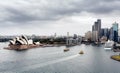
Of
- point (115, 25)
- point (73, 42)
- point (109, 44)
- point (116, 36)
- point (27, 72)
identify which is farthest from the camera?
point (115, 25)

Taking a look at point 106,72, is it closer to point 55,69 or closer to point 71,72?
point 71,72

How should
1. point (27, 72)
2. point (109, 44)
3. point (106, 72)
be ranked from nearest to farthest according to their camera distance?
point (27, 72) → point (106, 72) → point (109, 44)

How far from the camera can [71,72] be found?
17.5 meters

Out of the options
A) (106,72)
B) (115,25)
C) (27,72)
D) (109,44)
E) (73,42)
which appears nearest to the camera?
(27,72)

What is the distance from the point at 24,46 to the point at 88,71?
3178cm

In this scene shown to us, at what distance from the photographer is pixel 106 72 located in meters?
18.0

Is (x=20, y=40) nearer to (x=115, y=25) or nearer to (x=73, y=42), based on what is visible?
(x=73, y=42)

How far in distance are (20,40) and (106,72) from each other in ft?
109

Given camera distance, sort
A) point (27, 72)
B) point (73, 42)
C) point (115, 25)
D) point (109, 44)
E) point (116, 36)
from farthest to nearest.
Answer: point (115, 25) < point (116, 36) < point (73, 42) < point (109, 44) < point (27, 72)

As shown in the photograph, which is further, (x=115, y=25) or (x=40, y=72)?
(x=115, y=25)

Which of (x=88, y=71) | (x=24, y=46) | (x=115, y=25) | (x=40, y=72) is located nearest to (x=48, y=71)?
(x=40, y=72)

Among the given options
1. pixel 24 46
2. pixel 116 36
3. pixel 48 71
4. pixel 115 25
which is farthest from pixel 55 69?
pixel 115 25

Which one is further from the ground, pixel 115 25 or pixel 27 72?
pixel 115 25

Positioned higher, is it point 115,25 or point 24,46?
point 115,25
